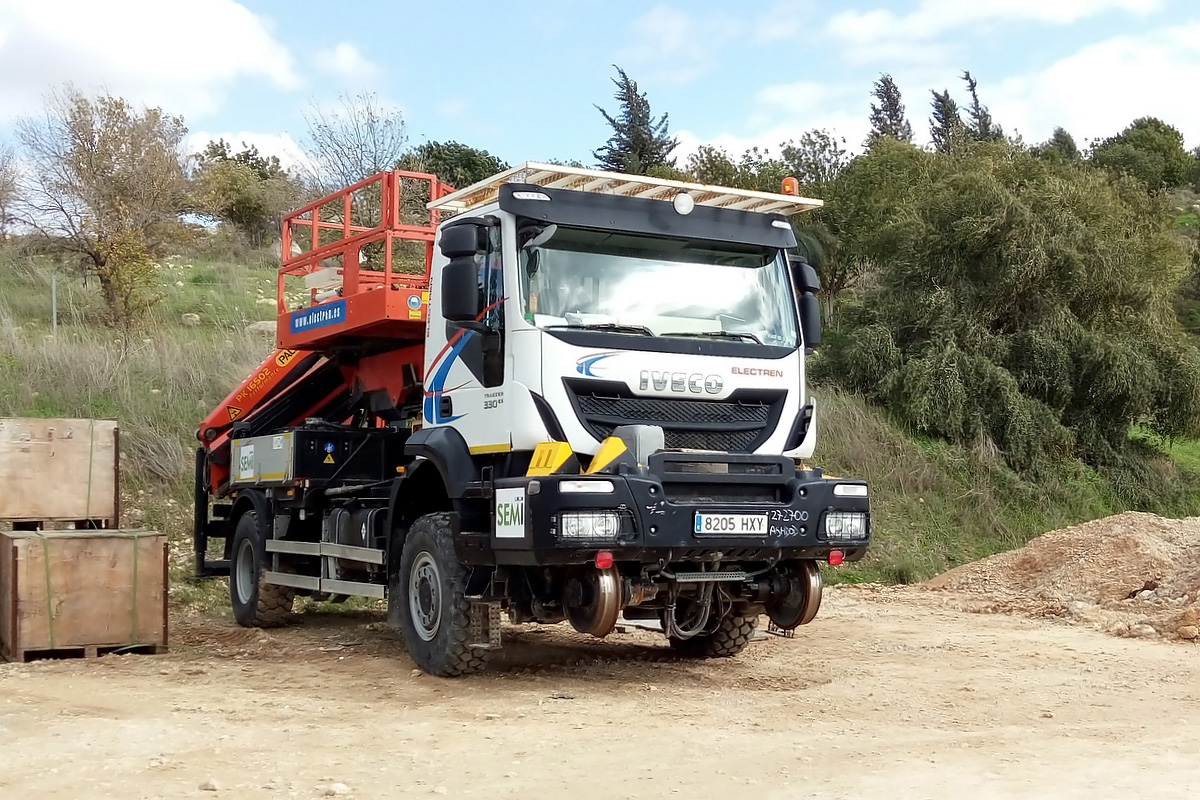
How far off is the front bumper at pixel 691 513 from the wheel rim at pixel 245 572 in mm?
4635

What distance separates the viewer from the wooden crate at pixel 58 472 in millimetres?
9859

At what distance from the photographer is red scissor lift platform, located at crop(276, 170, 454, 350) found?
9.34 metres

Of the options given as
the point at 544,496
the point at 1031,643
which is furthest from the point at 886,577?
the point at 544,496

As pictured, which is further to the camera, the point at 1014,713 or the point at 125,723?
the point at 1014,713

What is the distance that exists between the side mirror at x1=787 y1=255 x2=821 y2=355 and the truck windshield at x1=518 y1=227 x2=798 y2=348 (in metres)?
0.13

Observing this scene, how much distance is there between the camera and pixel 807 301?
849 cm

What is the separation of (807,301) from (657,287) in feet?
3.81

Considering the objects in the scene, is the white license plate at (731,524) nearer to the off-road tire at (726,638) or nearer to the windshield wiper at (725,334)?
the windshield wiper at (725,334)

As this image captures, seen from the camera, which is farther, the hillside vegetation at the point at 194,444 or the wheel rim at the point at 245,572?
the hillside vegetation at the point at 194,444

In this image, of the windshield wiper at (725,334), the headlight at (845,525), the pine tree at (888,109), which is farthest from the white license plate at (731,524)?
the pine tree at (888,109)

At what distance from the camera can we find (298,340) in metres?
10.8

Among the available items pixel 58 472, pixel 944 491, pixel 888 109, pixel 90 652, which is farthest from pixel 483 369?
pixel 888 109

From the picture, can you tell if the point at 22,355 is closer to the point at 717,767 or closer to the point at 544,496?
the point at 544,496

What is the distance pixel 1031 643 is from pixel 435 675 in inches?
197
